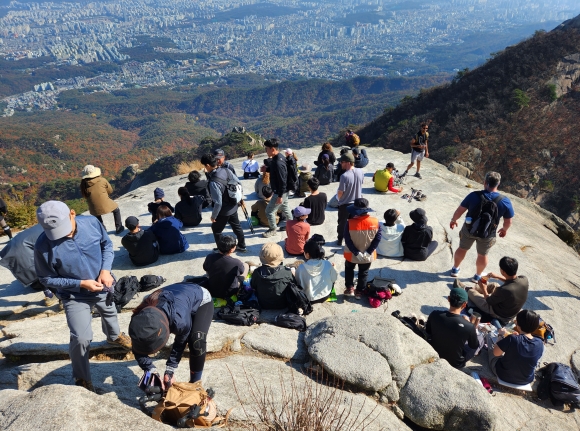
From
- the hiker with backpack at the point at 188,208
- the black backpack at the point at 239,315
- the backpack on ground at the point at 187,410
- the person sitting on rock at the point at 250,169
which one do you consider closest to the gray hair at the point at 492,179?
the black backpack at the point at 239,315

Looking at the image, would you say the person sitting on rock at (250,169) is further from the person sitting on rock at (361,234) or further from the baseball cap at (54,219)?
the baseball cap at (54,219)

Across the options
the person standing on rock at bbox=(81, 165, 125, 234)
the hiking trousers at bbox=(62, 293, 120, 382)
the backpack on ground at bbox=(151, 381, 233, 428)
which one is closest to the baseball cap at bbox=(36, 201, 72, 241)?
the hiking trousers at bbox=(62, 293, 120, 382)

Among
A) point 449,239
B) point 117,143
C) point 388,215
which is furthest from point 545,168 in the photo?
point 117,143

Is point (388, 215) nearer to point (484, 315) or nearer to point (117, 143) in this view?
point (484, 315)

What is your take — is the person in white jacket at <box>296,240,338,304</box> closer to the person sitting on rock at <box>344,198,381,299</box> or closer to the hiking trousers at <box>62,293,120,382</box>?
the person sitting on rock at <box>344,198,381,299</box>

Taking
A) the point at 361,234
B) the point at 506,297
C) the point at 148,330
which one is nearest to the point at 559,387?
the point at 506,297

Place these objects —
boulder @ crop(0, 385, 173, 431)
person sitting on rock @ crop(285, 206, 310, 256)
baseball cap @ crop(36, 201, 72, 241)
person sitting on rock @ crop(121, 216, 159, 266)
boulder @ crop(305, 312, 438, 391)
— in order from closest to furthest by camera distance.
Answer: boulder @ crop(0, 385, 173, 431)
baseball cap @ crop(36, 201, 72, 241)
boulder @ crop(305, 312, 438, 391)
person sitting on rock @ crop(121, 216, 159, 266)
person sitting on rock @ crop(285, 206, 310, 256)

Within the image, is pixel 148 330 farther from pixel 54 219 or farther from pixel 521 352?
pixel 521 352
